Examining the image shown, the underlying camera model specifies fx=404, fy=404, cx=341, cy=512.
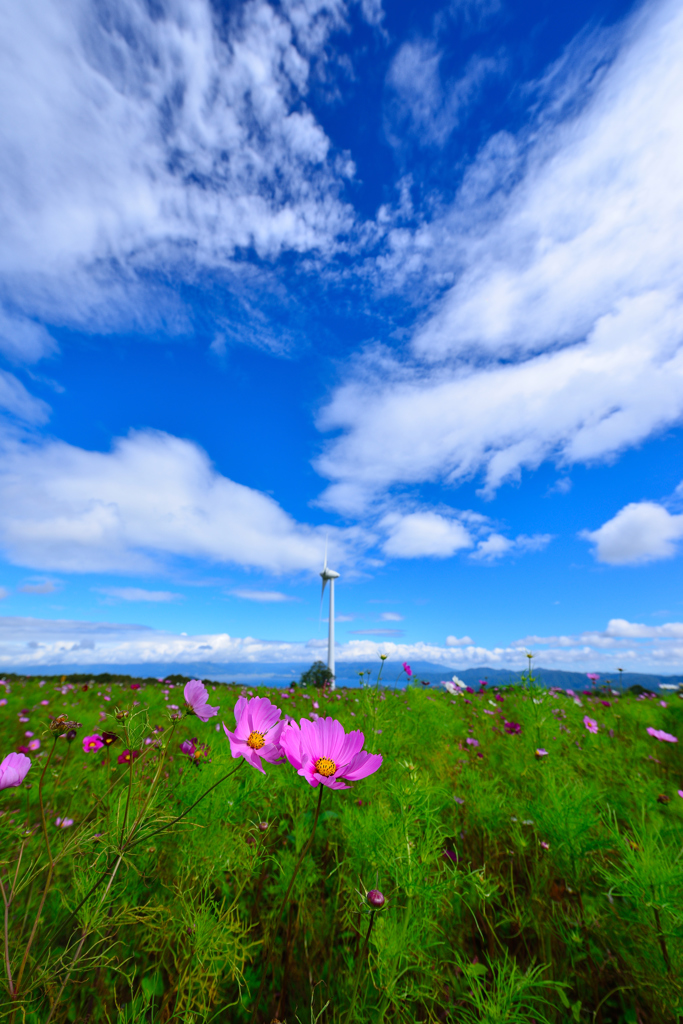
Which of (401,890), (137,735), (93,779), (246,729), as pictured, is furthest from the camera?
(93,779)

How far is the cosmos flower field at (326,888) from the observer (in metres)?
1.26

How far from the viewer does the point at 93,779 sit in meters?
2.78

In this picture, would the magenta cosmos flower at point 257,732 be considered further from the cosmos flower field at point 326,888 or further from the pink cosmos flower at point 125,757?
the pink cosmos flower at point 125,757

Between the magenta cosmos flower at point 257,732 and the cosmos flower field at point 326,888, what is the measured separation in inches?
0.4

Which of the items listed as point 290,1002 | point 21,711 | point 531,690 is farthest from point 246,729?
point 21,711

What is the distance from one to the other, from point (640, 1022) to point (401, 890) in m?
0.92

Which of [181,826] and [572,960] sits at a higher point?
[181,826]

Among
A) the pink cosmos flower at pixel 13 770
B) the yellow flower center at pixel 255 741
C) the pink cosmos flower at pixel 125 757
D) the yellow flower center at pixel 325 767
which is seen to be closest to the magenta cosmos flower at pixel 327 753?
the yellow flower center at pixel 325 767

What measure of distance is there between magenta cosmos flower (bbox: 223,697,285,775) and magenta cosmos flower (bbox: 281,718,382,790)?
7 centimetres

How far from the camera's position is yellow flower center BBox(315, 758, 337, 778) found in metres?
1.12

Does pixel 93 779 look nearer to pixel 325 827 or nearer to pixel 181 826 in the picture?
pixel 181 826

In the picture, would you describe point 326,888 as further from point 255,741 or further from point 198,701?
point 198,701

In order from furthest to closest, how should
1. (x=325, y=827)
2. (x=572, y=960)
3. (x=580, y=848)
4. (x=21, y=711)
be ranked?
(x=21, y=711) → (x=325, y=827) → (x=580, y=848) → (x=572, y=960)

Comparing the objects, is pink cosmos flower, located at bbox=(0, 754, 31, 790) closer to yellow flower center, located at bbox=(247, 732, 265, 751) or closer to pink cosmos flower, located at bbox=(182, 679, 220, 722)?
pink cosmos flower, located at bbox=(182, 679, 220, 722)
